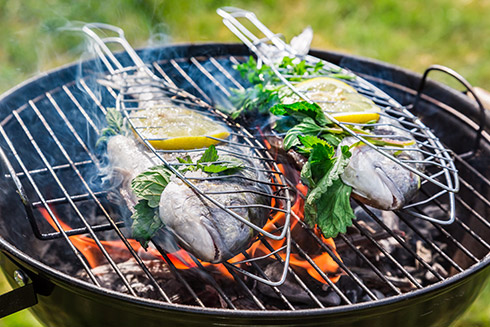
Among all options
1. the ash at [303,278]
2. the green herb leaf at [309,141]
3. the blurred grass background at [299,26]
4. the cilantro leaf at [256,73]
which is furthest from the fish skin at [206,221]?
the blurred grass background at [299,26]

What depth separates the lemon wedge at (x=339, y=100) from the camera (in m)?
2.52

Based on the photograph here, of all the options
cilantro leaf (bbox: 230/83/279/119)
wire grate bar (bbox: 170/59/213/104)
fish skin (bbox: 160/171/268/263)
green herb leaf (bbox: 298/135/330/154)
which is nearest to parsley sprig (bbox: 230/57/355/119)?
cilantro leaf (bbox: 230/83/279/119)

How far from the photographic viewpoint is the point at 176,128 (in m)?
2.41

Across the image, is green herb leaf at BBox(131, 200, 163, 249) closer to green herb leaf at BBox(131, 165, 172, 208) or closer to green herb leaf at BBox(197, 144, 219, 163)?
green herb leaf at BBox(131, 165, 172, 208)

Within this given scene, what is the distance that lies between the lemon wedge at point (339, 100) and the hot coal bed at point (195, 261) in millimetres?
470

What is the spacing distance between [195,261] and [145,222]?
0.31 meters

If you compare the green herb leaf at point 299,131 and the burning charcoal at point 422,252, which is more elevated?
the green herb leaf at point 299,131

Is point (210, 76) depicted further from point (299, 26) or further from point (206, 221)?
point (299, 26)

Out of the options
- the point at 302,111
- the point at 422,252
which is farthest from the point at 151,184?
the point at 422,252

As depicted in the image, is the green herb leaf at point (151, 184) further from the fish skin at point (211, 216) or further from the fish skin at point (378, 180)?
the fish skin at point (378, 180)

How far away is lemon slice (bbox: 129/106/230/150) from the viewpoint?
2344 millimetres

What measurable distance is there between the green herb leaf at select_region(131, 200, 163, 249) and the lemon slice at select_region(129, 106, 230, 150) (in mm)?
326

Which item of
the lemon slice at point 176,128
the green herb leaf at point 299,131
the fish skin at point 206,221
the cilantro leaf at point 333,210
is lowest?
the cilantro leaf at point 333,210

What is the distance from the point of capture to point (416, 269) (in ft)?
9.22
